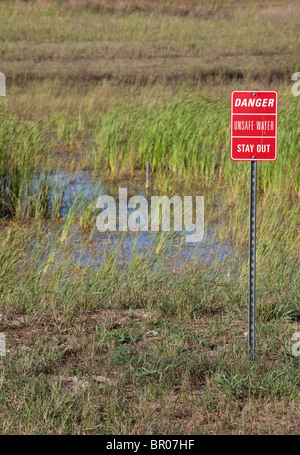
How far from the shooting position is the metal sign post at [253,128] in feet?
12.2

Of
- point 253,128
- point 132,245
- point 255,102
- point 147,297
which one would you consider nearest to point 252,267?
point 253,128

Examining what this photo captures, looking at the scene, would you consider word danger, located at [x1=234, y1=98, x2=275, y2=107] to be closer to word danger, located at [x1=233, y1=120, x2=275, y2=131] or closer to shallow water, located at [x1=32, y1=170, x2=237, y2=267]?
word danger, located at [x1=233, y1=120, x2=275, y2=131]

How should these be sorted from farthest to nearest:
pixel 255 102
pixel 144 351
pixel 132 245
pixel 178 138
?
pixel 178 138
pixel 132 245
pixel 144 351
pixel 255 102

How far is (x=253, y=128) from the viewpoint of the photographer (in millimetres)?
3744

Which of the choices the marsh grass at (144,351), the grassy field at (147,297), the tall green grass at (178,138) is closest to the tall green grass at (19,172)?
the grassy field at (147,297)

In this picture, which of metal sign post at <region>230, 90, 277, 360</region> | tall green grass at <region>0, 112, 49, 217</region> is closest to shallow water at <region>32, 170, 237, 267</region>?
tall green grass at <region>0, 112, 49, 217</region>

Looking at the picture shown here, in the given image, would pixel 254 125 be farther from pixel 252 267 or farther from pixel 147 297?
pixel 147 297

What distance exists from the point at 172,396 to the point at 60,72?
690 inches

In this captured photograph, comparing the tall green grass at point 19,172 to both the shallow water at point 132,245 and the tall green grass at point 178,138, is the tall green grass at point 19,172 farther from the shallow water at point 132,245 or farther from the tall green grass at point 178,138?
the tall green grass at point 178,138

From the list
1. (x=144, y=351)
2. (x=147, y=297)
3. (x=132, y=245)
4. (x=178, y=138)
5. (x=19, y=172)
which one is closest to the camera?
(x=144, y=351)

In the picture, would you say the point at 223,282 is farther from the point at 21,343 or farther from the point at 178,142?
the point at 178,142

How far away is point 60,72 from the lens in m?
20.0

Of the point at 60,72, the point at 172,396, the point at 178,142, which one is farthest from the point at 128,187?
the point at 60,72

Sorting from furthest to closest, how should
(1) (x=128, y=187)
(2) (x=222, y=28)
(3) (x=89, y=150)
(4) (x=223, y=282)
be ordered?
(2) (x=222, y=28), (3) (x=89, y=150), (1) (x=128, y=187), (4) (x=223, y=282)
